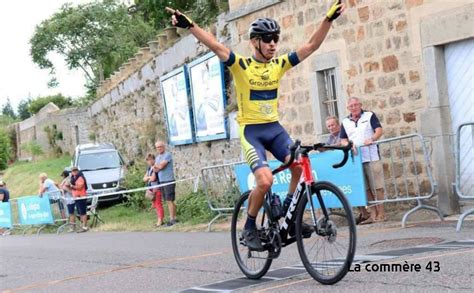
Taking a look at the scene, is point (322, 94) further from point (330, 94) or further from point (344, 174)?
point (344, 174)

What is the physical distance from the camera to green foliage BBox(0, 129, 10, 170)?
75.2 metres

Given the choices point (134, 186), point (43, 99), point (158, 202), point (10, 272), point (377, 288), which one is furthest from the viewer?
point (43, 99)

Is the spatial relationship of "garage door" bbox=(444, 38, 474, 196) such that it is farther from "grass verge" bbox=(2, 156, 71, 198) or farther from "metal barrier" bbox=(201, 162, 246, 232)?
"grass verge" bbox=(2, 156, 71, 198)

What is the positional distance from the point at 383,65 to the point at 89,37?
57.0m

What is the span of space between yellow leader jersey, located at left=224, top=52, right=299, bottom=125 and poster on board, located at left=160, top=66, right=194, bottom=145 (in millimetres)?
13501

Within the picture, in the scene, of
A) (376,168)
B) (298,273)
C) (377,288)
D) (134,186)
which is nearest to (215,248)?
(376,168)

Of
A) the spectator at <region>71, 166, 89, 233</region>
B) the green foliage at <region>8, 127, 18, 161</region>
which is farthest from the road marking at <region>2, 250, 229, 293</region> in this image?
the green foliage at <region>8, 127, 18, 161</region>

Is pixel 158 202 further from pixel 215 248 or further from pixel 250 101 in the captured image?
pixel 250 101

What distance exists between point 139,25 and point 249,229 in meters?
55.9

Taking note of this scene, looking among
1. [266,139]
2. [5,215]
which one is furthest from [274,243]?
[5,215]

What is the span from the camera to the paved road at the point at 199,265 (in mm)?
6574

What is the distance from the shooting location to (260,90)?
23.7 ft

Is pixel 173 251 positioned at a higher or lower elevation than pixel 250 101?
lower

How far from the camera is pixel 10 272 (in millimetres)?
10789
